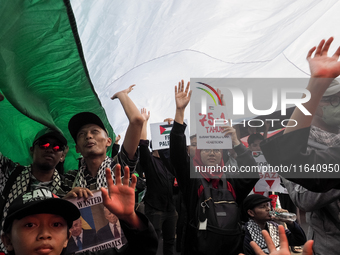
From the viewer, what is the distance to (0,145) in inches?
125

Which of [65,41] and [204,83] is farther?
[204,83]

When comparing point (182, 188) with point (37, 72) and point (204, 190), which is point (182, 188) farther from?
point (37, 72)

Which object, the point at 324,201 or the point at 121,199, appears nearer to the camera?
the point at 121,199

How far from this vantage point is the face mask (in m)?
2.65

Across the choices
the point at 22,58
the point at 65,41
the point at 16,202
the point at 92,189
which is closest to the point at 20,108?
the point at 22,58

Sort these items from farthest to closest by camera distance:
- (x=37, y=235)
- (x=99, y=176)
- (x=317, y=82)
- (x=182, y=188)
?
(x=182, y=188)
(x=99, y=176)
(x=317, y=82)
(x=37, y=235)

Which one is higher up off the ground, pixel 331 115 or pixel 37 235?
pixel 331 115

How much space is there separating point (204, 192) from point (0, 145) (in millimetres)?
1901

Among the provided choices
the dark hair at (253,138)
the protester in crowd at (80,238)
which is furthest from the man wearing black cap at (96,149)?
the dark hair at (253,138)

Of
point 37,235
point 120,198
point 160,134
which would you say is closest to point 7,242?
point 37,235

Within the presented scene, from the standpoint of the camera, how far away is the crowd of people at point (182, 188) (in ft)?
5.65

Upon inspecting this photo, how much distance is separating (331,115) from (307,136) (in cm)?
98

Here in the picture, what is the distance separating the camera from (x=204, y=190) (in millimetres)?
3072

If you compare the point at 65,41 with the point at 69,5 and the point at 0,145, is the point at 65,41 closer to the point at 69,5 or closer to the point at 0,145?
the point at 69,5
